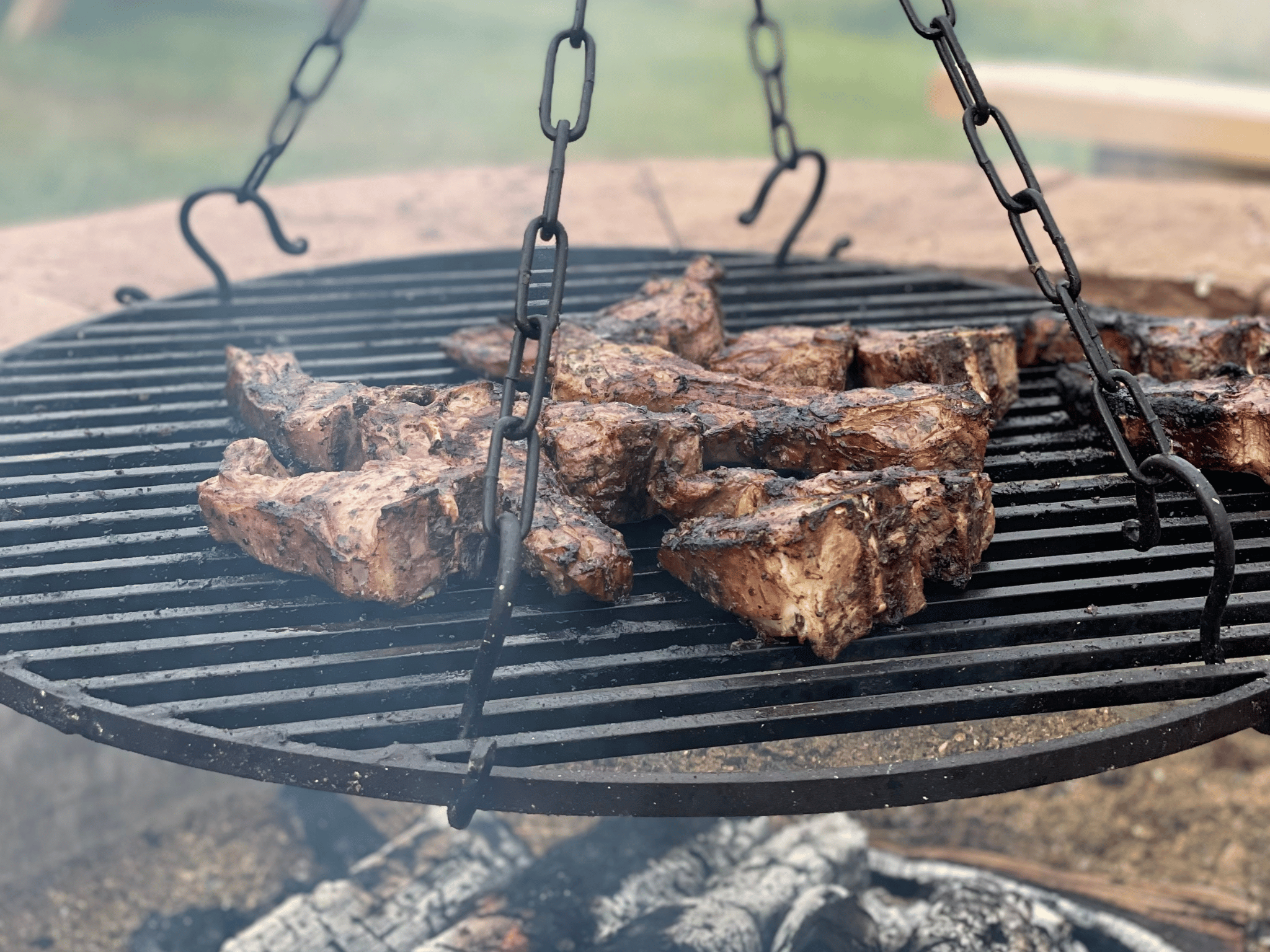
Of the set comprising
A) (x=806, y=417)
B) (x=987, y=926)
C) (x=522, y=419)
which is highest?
(x=806, y=417)

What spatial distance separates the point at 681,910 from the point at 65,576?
5.19ft

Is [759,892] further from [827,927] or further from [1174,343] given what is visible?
[1174,343]

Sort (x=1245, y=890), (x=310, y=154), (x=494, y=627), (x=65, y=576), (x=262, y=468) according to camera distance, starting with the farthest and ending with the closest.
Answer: (x=310, y=154), (x=1245, y=890), (x=262, y=468), (x=65, y=576), (x=494, y=627)

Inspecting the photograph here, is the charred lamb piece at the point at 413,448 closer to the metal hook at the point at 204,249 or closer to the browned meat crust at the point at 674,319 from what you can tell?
the browned meat crust at the point at 674,319

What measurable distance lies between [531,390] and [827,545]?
0.53m

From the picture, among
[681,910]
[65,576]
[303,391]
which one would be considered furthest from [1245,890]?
[65,576]

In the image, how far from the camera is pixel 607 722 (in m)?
1.73

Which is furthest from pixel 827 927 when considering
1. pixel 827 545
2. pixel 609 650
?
pixel 827 545

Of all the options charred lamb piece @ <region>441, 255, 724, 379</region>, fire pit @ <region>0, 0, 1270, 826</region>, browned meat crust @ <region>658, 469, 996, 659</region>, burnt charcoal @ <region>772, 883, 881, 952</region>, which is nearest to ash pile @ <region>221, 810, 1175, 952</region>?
burnt charcoal @ <region>772, 883, 881, 952</region>

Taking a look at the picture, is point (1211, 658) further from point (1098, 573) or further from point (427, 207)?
point (427, 207)

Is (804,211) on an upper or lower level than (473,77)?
lower

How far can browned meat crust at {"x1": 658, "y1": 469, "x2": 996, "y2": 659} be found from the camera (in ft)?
5.70

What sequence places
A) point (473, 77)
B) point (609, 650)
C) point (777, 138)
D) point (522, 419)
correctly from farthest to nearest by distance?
point (473, 77)
point (777, 138)
point (609, 650)
point (522, 419)

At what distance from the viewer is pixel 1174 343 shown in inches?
103
